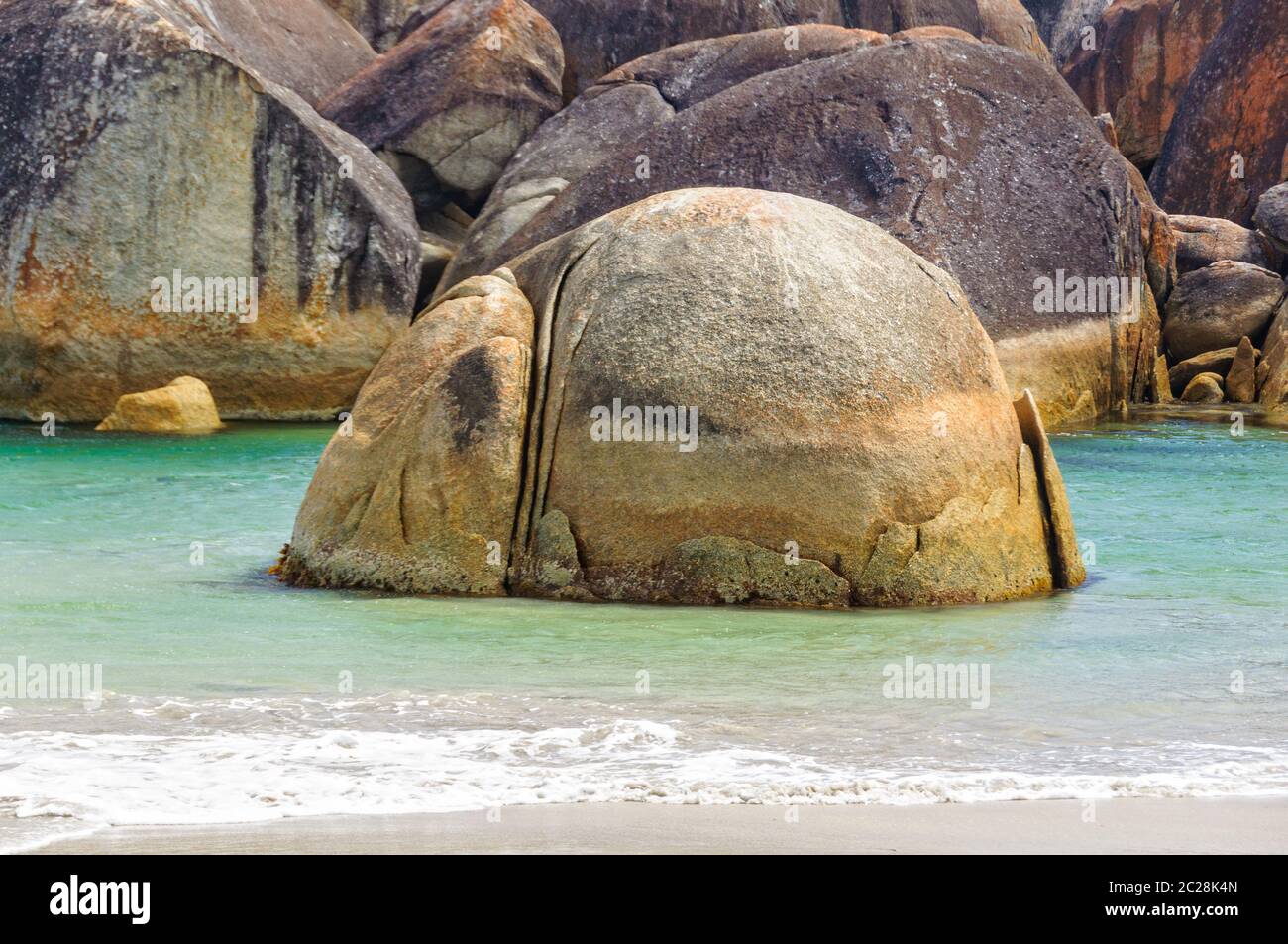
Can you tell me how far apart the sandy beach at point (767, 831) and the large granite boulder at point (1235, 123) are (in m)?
26.0

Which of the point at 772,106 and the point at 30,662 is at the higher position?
the point at 772,106

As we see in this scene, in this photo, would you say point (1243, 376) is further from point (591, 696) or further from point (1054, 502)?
point (591, 696)

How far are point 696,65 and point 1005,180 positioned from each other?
5013 mm

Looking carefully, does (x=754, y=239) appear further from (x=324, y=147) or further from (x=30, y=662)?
A: (x=324, y=147)

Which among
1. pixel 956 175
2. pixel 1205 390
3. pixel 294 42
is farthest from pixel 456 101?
pixel 1205 390

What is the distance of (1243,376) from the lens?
20.2 m

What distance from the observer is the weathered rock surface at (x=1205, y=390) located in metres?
20.3

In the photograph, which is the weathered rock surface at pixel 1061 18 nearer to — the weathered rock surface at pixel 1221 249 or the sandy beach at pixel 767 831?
the weathered rock surface at pixel 1221 249

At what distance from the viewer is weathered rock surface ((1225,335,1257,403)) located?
790 inches

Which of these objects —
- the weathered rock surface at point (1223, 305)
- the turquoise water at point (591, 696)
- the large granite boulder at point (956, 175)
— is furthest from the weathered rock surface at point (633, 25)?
the turquoise water at point (591, 696)

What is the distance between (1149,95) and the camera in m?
33.3

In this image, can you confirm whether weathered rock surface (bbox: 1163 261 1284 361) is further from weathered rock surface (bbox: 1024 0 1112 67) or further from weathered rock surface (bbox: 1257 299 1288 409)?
weathered rock surface (bbox: 1024 0 1112 67)

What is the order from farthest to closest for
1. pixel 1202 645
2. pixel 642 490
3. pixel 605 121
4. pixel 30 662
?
pixel 605 121
pixel 642 490
pixel 1202 645
pixel 30 662

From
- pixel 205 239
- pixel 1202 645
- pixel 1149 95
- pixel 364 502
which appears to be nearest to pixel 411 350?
pixel 364 502
